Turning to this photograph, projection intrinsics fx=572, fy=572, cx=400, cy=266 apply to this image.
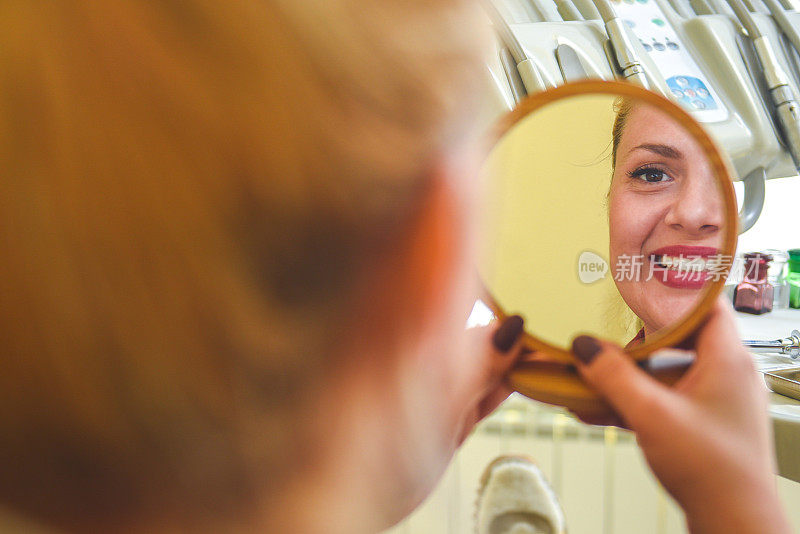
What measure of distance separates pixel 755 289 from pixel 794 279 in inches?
6.5

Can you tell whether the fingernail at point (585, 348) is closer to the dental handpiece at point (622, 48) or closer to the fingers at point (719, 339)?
the fingers at point (719, 339)

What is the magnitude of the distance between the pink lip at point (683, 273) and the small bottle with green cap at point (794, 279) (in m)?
1.29

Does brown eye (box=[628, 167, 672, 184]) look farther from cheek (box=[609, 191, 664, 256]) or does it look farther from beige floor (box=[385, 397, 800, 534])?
beige floor (box=[385, 397, 800, 534])

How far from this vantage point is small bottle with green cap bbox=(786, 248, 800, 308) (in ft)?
4.65

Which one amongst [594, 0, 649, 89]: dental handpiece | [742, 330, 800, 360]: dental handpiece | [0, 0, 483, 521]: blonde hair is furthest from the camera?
[594, 0, 649, 89]: dental handpiece

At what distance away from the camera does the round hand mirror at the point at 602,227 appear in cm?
35

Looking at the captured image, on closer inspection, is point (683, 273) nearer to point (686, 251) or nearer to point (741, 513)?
point (686, 251)

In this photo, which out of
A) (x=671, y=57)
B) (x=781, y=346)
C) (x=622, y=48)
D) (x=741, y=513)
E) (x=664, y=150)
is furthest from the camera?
(x=671, y=57)

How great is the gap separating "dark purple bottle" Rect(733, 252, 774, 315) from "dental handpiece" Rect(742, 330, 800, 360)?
0.33 m

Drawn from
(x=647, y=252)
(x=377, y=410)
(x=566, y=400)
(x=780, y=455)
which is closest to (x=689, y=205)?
(x=647, y=252)

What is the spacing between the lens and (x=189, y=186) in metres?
0.14

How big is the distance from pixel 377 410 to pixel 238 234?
7 cm

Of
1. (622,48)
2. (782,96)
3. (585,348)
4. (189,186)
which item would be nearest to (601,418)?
(585,348)

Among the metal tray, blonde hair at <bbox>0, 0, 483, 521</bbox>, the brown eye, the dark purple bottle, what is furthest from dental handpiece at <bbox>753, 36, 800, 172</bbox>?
blonde hair at <bbox>0, 0, 483, 521</bbox>
